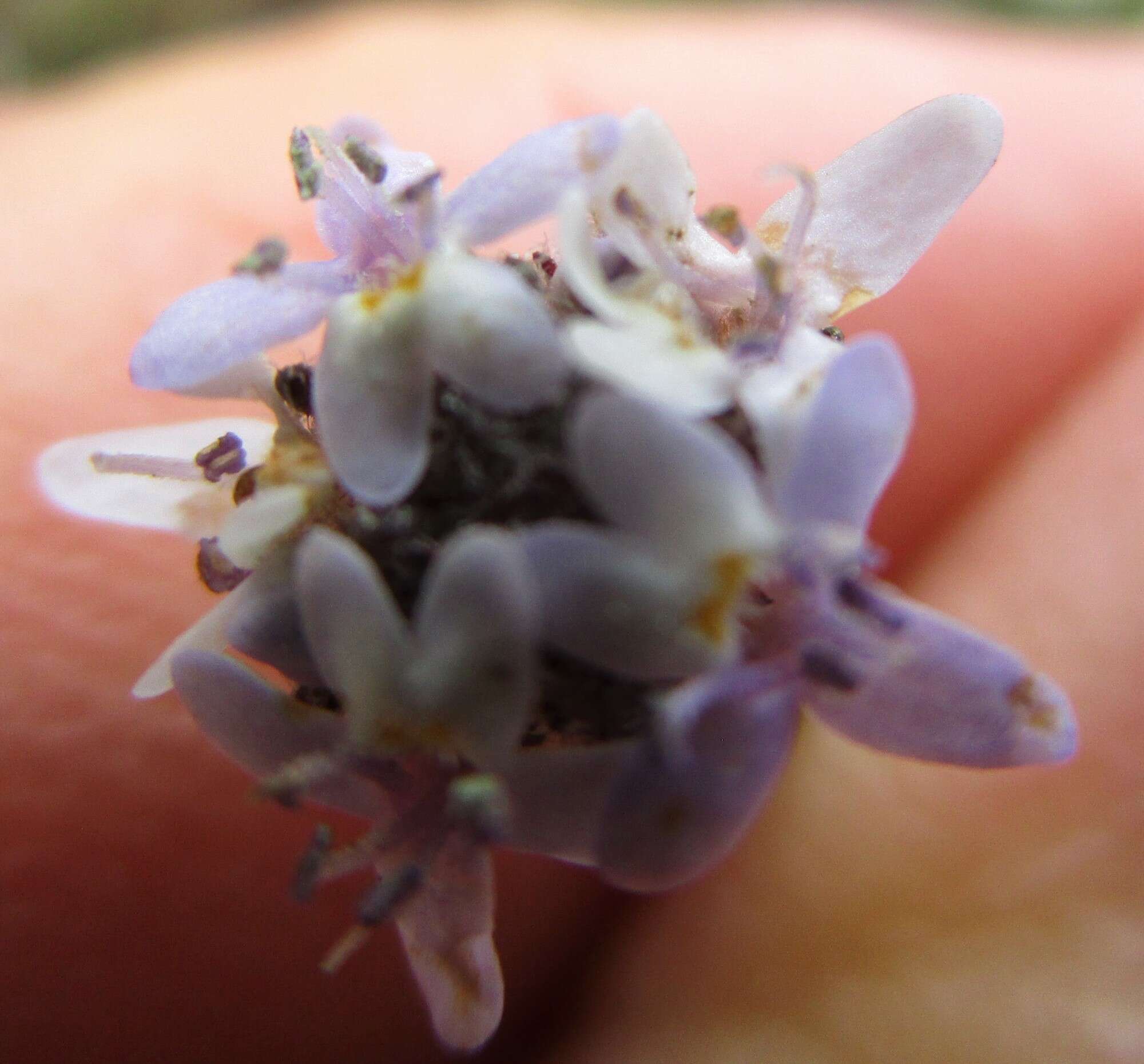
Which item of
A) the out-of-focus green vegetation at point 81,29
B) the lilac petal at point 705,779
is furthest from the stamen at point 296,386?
the out-of-focus green vegetation at point 81,29

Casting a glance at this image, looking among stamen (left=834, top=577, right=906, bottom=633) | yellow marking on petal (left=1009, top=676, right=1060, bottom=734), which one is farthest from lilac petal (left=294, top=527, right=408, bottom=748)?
yellow marking on petal (left=1009, top=676, right=1060, bottom=734)

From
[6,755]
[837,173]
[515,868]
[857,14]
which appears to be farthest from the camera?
[857,14]

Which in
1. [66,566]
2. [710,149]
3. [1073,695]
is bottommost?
[66,566]

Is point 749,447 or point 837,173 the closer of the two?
point 749,447

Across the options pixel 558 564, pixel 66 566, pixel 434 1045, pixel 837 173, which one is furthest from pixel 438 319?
pixel 434 1045

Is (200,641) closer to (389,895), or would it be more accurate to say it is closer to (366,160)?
(389,895)

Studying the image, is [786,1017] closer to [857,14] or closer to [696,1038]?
[696,1038]

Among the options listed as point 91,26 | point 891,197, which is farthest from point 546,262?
point 91,26
